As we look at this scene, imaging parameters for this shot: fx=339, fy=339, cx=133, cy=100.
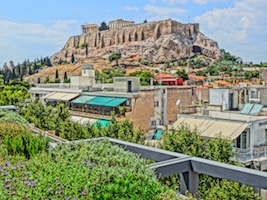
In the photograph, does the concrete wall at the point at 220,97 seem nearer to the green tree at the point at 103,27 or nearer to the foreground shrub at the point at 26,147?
the foreground shrub at the point at 26,147

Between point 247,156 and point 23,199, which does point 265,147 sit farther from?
point 23,199

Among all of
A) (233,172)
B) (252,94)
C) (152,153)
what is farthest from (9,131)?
(252,94)

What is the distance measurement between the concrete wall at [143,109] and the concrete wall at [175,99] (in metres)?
1.58

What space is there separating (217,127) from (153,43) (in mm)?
71615

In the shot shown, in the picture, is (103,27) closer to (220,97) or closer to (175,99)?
(175,99)

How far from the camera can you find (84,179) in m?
3.18

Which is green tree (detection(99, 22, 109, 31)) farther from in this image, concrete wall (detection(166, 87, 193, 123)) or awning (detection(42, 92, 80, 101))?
concrete wall (detection(166, 87, 193, 123))

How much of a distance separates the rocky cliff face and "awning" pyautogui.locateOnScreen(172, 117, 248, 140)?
6488 cm

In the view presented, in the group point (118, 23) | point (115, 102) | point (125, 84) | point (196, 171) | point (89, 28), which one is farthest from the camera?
point (89, 28)

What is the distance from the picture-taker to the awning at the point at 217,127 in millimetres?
15625

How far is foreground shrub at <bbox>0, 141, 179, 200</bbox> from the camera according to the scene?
2.97 metres

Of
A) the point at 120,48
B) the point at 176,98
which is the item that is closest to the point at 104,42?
the point at 120,48

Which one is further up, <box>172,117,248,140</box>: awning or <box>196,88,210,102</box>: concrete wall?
<box>196,88,210,102</box>: concrete wall

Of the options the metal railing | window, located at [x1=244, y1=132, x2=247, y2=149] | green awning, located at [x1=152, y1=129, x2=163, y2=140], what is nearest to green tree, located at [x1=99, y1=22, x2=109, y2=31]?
green awning, located at [x1=152, y1=129, x2=163, y2=140]
